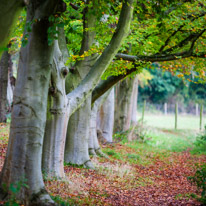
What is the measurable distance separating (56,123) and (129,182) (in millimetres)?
2951

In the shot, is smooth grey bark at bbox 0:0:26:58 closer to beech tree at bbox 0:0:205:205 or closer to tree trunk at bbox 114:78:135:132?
beech tree at bbox 0:0:205:205

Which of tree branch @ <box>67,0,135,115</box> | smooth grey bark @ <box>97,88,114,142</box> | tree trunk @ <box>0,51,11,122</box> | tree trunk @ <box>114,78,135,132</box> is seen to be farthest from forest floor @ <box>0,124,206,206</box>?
tree trunk @ <box>114,78,135,132</box>

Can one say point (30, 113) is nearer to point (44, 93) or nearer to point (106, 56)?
point (44, 93)

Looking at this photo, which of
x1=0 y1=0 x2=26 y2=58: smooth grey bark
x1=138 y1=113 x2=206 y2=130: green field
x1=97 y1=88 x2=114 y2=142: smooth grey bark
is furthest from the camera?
x1=138 y1=113 x2=206 y2=130: green field

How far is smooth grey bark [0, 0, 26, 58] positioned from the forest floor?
3.03 metres

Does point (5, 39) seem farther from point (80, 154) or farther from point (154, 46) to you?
point (154, 46)

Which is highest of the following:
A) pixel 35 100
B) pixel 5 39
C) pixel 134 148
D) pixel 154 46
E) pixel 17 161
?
pixel 154 46

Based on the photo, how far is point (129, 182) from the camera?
7.91m

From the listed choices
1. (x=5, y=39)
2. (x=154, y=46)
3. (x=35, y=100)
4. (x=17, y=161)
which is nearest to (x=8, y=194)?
(x=17, y=161)

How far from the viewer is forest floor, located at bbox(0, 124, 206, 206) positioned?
6051 mm

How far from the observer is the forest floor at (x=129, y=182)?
6051mm

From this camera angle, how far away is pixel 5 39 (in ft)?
12.8

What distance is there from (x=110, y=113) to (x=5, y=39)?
11490 millimetres

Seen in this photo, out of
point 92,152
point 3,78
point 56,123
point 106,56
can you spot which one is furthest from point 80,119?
point 3,78
